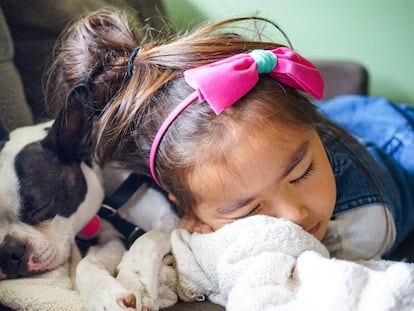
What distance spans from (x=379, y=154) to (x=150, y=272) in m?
0.65

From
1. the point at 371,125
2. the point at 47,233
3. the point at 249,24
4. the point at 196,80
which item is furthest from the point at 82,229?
the point at 371,125

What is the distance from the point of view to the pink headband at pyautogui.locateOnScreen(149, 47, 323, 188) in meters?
0.82

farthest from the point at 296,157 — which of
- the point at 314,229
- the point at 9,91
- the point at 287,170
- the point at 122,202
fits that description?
the point at 9,91

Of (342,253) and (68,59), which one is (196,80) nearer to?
(68,59)

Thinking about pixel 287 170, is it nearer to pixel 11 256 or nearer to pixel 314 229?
pixel 314 229

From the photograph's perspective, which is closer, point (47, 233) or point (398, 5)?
point (47, 233)

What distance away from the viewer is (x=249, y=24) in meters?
1.10

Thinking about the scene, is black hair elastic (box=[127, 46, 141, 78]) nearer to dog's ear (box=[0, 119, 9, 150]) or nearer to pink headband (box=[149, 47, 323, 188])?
pink headband (box=[149, 47, 323, 188])

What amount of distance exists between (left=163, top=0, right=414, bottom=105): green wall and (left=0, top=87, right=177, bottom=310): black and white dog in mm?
529

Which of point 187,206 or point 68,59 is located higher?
point 68,59

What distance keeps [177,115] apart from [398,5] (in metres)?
0.91

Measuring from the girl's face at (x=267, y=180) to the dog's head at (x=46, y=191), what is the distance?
9.0 inches

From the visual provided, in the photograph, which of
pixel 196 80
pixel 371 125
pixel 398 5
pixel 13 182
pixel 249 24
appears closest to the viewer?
pixel 196 80

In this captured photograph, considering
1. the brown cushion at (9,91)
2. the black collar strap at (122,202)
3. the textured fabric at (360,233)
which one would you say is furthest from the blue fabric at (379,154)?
the brown cushion at (9,91)
